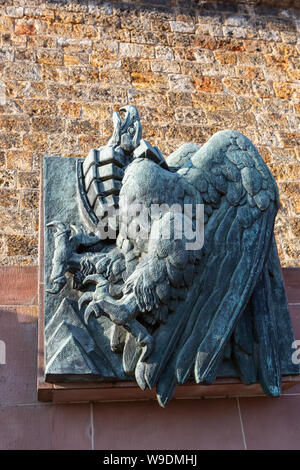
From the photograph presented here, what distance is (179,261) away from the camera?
280 cm

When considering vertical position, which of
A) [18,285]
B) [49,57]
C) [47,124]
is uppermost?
[49,57]

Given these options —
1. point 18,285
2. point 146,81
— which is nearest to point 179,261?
point 18,285

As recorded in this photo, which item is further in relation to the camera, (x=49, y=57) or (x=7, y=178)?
(x=49, y=57)

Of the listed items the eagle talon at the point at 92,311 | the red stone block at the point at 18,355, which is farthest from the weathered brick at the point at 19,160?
the eagle talon at the point at 92,311

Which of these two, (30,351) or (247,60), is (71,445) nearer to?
(30,351)

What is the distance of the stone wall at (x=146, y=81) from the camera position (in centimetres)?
473

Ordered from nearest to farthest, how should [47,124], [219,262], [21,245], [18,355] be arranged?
[219,262] < [18,355] < [21,245] < [47,124]

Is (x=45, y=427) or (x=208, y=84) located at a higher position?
(x=208, y=84)

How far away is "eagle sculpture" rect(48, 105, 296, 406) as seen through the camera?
2803 millimetres

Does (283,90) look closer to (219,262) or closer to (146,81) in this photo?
(146,81)

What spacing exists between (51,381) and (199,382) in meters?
0.63

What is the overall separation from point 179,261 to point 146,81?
2.78 m

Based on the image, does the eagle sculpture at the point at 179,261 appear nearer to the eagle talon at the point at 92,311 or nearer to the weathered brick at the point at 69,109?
the eagle talon at the point at 92,311
